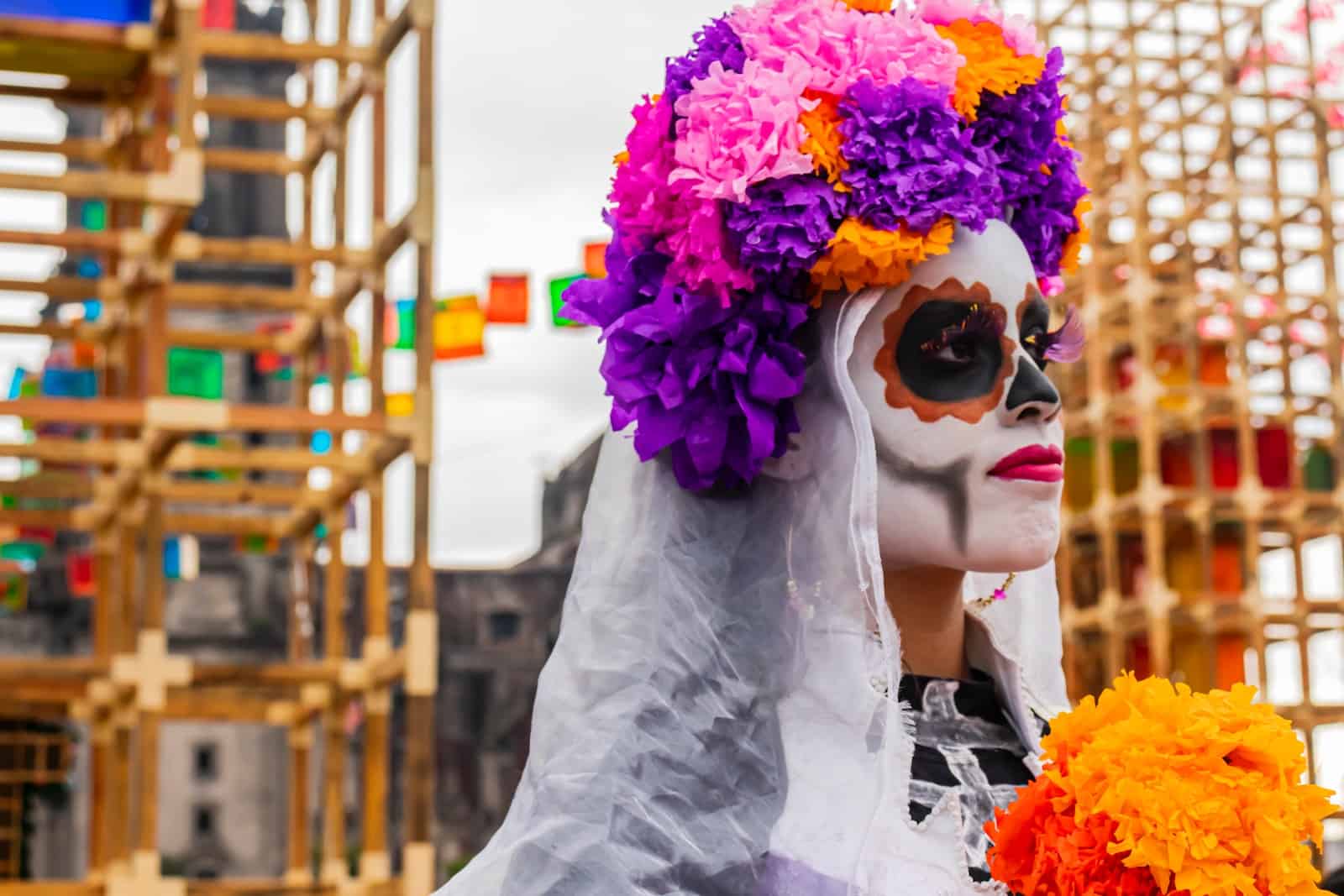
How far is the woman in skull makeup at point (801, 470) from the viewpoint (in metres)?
3.19

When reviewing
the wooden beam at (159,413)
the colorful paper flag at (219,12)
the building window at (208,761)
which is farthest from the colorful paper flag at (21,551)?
the building window at (208,761)

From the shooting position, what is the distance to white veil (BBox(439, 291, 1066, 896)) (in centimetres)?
314

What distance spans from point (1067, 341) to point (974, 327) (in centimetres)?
25

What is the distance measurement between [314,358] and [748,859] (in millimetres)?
11549

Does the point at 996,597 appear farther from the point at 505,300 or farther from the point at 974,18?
the point at 505,300

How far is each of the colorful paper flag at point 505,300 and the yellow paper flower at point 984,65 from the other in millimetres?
12821

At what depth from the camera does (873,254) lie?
3.28 m

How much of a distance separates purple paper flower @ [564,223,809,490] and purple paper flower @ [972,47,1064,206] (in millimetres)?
415

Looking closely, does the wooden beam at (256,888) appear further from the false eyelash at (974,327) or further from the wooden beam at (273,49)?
the false eyelash at (974,327)

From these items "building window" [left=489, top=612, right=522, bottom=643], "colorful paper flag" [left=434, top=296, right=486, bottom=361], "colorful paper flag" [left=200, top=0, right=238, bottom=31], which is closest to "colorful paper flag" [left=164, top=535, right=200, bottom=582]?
"colorful paper flag" [left=434, top=296, right=486, bottom=361]

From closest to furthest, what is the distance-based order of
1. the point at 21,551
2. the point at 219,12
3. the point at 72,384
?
the point at 72,384 < the point at 219,12 < the point at 21,551

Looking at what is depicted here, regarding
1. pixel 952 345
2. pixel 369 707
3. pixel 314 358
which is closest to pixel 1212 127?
pixel 314 358

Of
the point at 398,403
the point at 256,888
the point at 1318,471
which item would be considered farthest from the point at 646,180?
the point at 1318,471

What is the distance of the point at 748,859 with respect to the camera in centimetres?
316
